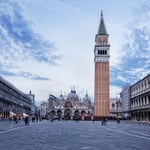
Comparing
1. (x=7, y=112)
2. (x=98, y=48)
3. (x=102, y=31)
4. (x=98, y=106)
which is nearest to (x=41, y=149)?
(x=7, y=112)

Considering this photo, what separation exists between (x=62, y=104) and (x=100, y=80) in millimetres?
55161

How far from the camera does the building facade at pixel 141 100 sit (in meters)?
74.5

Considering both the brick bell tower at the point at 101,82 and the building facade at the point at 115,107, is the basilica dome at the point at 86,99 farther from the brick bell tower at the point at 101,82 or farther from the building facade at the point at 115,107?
the brick bell tower at the point at 101,82

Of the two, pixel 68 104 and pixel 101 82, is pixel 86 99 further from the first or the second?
pixel 101 82

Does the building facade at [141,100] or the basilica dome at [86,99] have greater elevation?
the basilica dome at [86,99]

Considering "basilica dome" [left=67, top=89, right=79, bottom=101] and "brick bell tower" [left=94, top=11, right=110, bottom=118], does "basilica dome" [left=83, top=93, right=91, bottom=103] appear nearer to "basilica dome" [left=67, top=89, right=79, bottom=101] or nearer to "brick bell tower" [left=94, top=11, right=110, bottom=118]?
"basilica dome" [left=67, top=89, right=79, bottom=101]

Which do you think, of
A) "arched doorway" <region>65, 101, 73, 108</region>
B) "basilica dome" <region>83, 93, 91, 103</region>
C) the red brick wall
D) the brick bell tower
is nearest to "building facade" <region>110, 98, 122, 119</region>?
"basilica dome" <region>83, 93, 91, 103</region>

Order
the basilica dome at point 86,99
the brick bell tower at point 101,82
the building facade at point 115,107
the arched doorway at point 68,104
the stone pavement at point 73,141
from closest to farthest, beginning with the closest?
1. the stone pavement at point 73,141
2. the brick bell tower at point 101,82
3. the building facade at point 115,107
4. the arched doorway at point 68,104
5. the basilica dome at point 86,99

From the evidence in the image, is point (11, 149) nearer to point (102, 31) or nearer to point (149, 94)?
point (149, 94)

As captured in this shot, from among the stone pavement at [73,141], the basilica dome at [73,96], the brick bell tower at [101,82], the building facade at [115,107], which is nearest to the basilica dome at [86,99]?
the basilica dome at [73,96]

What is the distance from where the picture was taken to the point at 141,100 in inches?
3216

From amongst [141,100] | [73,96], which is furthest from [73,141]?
[73,96]

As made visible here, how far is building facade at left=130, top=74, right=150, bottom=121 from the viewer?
74.5 meters

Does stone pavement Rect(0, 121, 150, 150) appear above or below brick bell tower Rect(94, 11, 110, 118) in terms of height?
below
